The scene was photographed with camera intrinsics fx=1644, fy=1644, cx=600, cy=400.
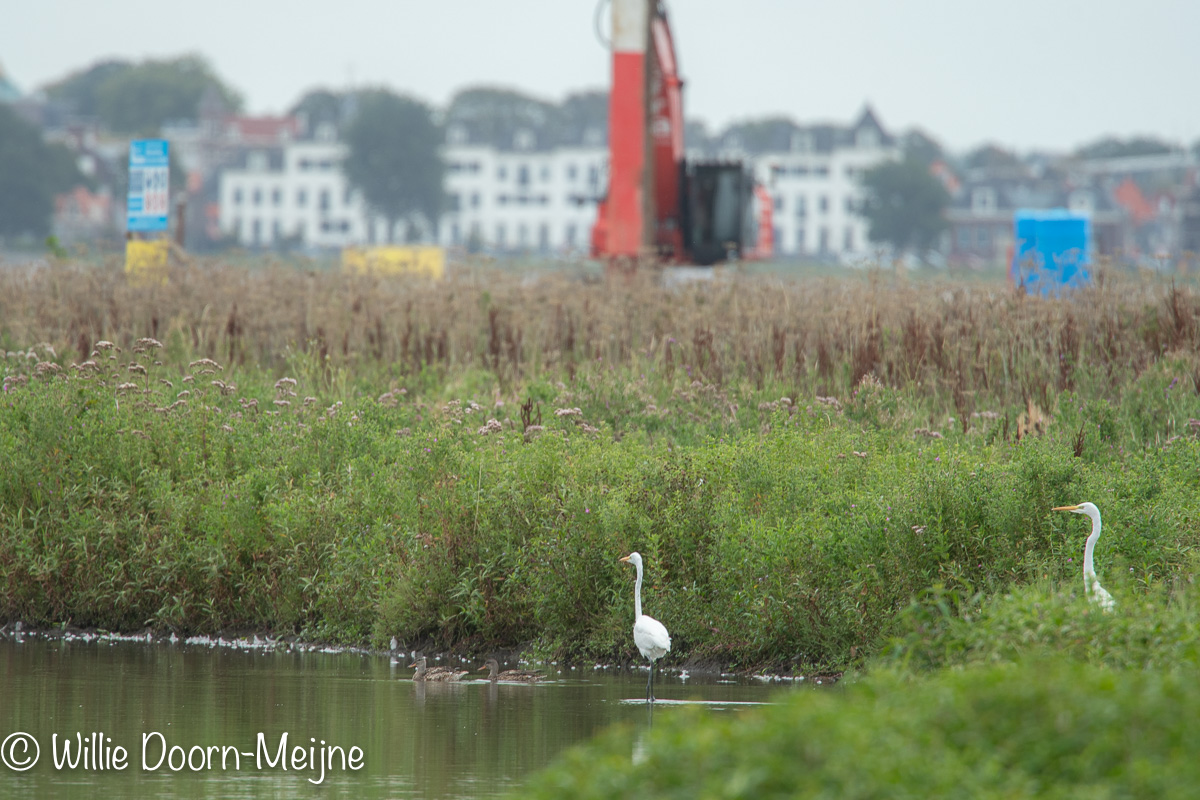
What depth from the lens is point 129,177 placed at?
795 inches

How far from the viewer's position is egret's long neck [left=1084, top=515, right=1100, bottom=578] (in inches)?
325

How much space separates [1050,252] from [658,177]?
766 centimetres

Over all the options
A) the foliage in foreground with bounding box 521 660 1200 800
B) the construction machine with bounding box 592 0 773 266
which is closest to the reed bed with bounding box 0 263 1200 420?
the construction machine with bounding box 592 0 773 266

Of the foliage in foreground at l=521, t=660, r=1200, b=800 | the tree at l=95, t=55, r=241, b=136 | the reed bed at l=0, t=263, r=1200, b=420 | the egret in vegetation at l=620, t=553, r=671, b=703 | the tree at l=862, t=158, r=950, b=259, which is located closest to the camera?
the foliage in foreground at l=521, t=660, r=1200, b=800

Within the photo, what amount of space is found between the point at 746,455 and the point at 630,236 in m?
13.5

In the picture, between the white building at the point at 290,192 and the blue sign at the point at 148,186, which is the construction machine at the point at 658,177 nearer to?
the blue sign at the point at 148,186

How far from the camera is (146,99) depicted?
137 metres

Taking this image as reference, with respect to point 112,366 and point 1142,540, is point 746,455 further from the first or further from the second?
point 112,366

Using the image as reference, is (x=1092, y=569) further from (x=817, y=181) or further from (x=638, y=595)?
(x=817, y=181)

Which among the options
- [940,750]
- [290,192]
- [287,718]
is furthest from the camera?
[290,192]

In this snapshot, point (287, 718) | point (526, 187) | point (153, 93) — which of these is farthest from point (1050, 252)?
point (526, 187)

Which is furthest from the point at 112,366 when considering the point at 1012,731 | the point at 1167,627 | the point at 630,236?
the point at 630,236

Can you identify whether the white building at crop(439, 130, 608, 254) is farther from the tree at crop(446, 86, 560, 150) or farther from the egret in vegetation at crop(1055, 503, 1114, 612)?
the egret in vegetation at crop(1055, 503, 1114, 612)

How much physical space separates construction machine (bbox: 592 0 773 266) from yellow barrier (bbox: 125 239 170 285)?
22.3ft
